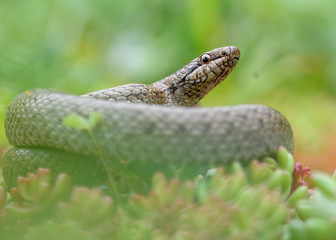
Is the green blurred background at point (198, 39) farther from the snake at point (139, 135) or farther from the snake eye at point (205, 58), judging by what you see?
the snake at point (139, 135)

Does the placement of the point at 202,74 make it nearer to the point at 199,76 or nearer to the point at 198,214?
the point at 199,76

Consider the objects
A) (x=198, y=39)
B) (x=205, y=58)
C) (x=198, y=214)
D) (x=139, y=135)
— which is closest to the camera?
(x=198, y=214)

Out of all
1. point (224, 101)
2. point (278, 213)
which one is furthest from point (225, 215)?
point (224, 101)

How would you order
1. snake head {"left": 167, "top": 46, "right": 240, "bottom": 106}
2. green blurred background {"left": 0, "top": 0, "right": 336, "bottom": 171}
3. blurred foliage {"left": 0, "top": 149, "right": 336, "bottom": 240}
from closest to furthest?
blurred foliage {"left": 0, "top": 149, "right": 336, "bottom": 240}
snake head {"left": 167, "top": 46, "right": 240, "bottom": 106}
green blurred background {"left": 0, "top": 0, "right": 336, "bottom": 171}

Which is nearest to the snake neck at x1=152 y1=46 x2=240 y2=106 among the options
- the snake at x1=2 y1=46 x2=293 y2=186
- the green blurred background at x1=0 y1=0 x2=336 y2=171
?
the snake at x1=2 y1=46 x2=293 y2=186

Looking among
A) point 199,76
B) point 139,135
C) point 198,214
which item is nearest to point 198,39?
point 199,76

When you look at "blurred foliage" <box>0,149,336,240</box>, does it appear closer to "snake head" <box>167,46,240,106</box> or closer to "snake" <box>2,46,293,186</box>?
"snake" <box>2,46,293,186</box>
